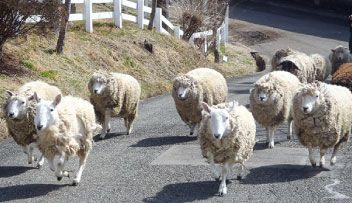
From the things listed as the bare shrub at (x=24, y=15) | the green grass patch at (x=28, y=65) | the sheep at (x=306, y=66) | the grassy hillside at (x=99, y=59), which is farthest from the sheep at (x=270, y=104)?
the green grass patch at (x=28, y=65)

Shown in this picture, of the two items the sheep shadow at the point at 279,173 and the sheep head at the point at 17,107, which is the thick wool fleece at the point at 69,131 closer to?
the sheep head at the point at 17,107

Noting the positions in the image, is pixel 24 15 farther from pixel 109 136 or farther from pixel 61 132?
pixel 61 132

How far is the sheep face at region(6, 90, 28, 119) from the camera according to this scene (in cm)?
984

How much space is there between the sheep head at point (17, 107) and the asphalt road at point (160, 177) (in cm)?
92

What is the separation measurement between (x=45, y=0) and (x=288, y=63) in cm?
672

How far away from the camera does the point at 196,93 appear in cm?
1273

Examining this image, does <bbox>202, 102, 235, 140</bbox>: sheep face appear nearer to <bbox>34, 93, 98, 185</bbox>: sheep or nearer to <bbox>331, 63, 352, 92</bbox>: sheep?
<bbox>34, 93, 98, 185</bbox>: sheep

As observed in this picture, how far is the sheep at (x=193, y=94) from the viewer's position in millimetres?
12711

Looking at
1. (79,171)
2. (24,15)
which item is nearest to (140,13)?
(24,15)

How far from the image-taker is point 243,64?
93.6ft

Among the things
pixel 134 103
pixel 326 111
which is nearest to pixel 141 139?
pixel 134 103

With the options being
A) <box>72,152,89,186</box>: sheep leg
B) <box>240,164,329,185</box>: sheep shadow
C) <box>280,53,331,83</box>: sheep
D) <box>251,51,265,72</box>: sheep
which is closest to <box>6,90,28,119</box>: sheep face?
<box>72,152,89,186</box>: sheep leg

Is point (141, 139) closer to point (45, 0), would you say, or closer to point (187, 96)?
point (187, 96)

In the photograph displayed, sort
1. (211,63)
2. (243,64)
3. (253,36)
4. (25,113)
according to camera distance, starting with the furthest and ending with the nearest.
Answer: (253,36) < (243,64) < (211,63) < (25,113)
